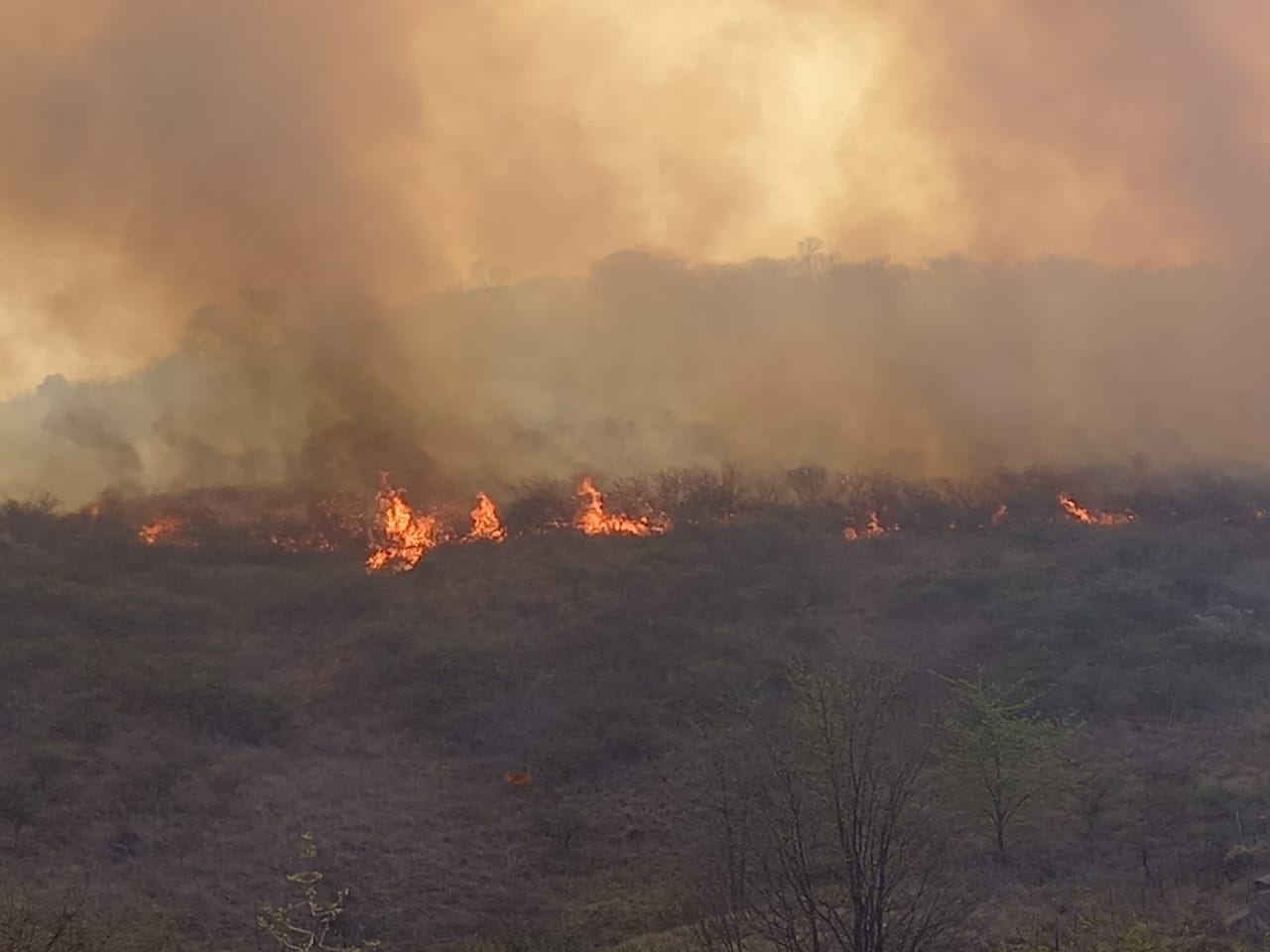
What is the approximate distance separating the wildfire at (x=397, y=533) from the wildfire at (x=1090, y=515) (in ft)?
116

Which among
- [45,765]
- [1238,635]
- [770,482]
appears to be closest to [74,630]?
[45,765]

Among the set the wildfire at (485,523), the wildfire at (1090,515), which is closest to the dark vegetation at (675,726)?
the wildfire at (1090,515)

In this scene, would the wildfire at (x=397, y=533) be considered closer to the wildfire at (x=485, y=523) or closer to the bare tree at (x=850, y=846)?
the wildfire at (x=485, y=523)

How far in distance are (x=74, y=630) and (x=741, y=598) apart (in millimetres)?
28105

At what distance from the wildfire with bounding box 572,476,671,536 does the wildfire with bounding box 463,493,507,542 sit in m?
4.21

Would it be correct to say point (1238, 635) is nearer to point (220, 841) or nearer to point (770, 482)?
point (770, 482)

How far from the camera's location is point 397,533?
5712 centimetres

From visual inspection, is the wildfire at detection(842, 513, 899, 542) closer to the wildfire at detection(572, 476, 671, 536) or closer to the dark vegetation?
the dark vegetation

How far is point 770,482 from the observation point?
6372 cm

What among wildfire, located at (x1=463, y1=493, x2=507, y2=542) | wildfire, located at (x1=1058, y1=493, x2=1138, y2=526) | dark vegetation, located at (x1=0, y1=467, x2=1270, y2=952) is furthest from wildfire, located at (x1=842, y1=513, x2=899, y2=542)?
wildfire, located at (x1=463, y1=493, x2=507, y2=542)

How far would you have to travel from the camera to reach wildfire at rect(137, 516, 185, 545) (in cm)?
5534

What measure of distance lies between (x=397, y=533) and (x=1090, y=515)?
1527 inches

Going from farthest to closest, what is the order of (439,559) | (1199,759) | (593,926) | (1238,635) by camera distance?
(439,559) < (1238,635) < (1199,759) < (593,926)

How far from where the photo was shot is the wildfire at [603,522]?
5825 cm
